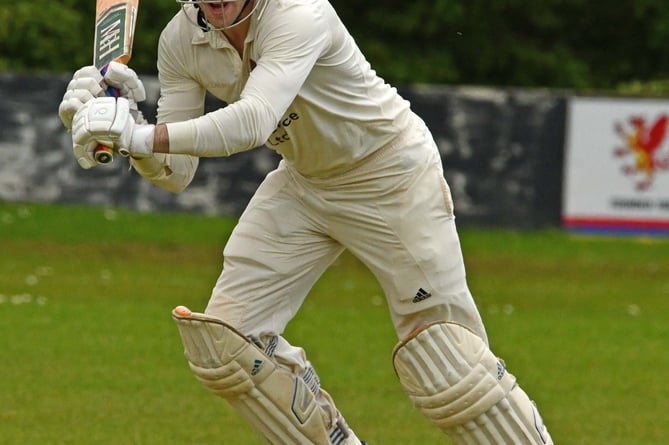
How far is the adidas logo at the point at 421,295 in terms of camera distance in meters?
4.92

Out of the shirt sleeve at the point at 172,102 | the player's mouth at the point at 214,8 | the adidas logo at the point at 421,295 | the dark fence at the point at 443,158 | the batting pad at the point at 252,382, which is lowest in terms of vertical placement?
the dark fence at the point at 443,158

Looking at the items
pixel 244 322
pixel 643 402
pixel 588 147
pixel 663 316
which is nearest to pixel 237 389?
pixel 244 322

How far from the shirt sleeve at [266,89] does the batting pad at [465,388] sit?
89 centimetres

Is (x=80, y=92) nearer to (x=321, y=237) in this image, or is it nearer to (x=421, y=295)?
(x=321, y=237)

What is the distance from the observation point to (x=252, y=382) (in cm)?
488

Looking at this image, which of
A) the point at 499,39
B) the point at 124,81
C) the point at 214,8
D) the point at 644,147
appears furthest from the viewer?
the point at 499,39

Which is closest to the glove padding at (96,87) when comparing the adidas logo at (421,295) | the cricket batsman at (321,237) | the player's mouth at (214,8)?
the cricket batsman at (321,237)

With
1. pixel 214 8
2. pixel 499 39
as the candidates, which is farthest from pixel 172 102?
pixel 499 39

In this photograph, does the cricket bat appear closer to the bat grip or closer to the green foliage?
the bat grip

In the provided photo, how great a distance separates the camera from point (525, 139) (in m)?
13.7

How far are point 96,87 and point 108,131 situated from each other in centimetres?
30

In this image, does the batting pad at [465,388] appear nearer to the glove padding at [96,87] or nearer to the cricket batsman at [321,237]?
the cricket batsman at [321,237]

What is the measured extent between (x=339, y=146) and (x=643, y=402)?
272 cm

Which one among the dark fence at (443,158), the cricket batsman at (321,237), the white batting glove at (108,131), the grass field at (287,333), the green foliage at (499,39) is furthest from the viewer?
the green foliage at (499,39)
